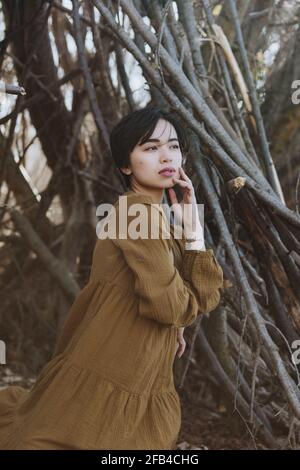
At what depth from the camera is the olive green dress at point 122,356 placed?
5.47ft

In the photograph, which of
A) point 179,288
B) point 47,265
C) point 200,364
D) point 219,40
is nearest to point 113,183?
point 47,265

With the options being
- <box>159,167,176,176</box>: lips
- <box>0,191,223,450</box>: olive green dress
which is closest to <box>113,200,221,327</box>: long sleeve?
<box>0,191,223,450</box>: olive green dress

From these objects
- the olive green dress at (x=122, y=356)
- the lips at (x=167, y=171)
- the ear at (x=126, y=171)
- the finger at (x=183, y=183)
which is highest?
the ear at (x=126, y=171)

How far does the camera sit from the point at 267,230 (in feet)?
7.47

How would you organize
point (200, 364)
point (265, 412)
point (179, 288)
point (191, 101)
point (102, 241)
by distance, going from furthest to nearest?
point (200, 364)
point (265, 412)
point (191, 101)
point (102, 241)
point (179, 288)

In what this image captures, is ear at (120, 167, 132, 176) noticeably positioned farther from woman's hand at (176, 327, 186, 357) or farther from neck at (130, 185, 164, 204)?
woman's hand at (176, 327, 186, 357)

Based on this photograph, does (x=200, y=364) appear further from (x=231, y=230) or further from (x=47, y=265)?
(x=231, y=230)

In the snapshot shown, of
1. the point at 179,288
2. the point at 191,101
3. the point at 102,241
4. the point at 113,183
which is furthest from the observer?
the point at 113,183

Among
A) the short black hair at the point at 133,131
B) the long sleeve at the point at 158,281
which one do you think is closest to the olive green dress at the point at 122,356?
the long sleeve at the point at 158,281

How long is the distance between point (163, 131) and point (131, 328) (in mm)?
528

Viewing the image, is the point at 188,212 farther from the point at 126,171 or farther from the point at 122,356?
the point at 122,356

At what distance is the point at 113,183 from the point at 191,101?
1.45 m

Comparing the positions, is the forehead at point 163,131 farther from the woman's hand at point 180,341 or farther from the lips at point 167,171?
the woman's hand at point 180,341

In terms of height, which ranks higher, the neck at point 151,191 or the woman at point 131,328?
the neck at point 151,191
